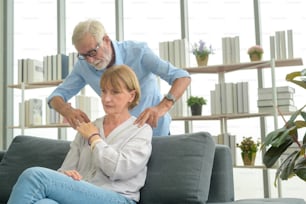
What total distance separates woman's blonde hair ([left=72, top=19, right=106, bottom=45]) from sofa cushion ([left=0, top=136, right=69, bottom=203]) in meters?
0.57

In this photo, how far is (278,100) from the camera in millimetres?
3586

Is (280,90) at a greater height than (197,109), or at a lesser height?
greater

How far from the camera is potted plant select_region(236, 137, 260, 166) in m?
3.65

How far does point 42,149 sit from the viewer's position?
2207 millimetres

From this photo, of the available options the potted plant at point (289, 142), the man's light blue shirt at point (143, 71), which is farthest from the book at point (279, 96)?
the man's light blue shirt at point (143, 71)

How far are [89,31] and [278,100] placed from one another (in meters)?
2.12

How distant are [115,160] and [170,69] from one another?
689 mm

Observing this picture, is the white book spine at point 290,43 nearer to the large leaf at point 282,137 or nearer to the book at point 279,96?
the book at point 279,96

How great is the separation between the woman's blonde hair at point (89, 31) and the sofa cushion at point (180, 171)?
600 mm

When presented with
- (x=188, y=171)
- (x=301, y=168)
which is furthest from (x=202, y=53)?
(x=188, y=171)

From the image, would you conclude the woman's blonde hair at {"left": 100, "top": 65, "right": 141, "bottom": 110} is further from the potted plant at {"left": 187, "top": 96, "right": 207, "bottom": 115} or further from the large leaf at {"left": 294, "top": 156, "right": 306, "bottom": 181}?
the potted plant at {"left": 187, "top": 96, "right": 207, "bottom": 115}

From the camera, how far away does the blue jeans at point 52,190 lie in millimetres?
1394

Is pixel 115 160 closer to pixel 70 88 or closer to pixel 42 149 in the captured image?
pixel 42 149

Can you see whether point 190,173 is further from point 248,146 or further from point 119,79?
point 248,146
